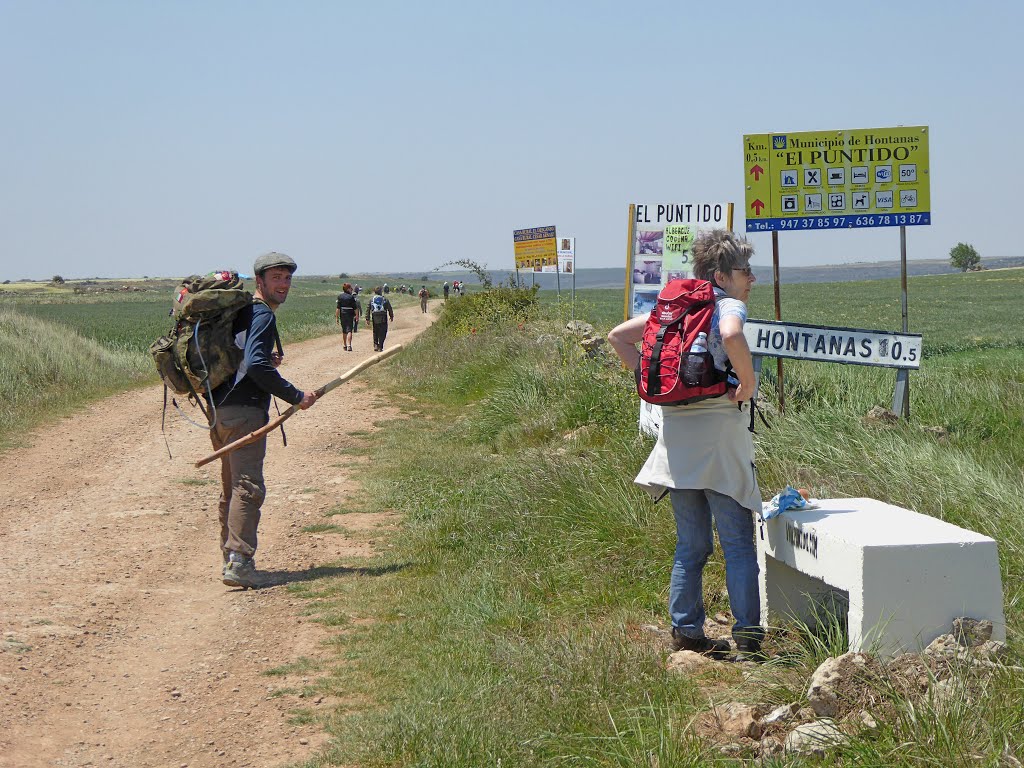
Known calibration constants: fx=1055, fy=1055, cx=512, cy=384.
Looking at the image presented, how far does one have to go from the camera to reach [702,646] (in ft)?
15.5

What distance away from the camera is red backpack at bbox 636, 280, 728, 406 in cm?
439

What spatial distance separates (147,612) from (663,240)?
608 cm

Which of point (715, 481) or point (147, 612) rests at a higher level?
point (715, 481)

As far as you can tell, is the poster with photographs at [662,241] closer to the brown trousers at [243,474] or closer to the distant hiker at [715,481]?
the brown trousers at [243,474]

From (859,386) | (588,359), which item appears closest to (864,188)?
(859,386)

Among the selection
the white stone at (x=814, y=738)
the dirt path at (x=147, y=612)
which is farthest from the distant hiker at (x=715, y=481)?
the dirt path at (x=147, y=612)

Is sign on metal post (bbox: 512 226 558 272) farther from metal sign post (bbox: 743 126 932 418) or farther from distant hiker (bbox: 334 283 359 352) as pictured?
metal sign post (bbox: 743 126 932 418)

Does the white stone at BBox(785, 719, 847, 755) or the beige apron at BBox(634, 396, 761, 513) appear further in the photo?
the beige apron at BBox(634, 396, 761, 513)

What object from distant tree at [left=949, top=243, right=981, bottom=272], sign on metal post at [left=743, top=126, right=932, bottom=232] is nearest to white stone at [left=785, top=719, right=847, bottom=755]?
sign on metal post at [left=743, top=126, right=932, bottom=232]

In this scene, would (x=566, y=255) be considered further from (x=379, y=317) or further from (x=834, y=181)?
(x=834, y=181)

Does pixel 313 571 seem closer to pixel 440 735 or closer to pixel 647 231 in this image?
pixel 440 735

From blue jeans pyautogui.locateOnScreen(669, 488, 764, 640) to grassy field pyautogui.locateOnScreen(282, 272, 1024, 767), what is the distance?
247mm

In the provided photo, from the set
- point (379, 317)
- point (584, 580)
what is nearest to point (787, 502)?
point (584, 580)

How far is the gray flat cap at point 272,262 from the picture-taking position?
6758 mm
